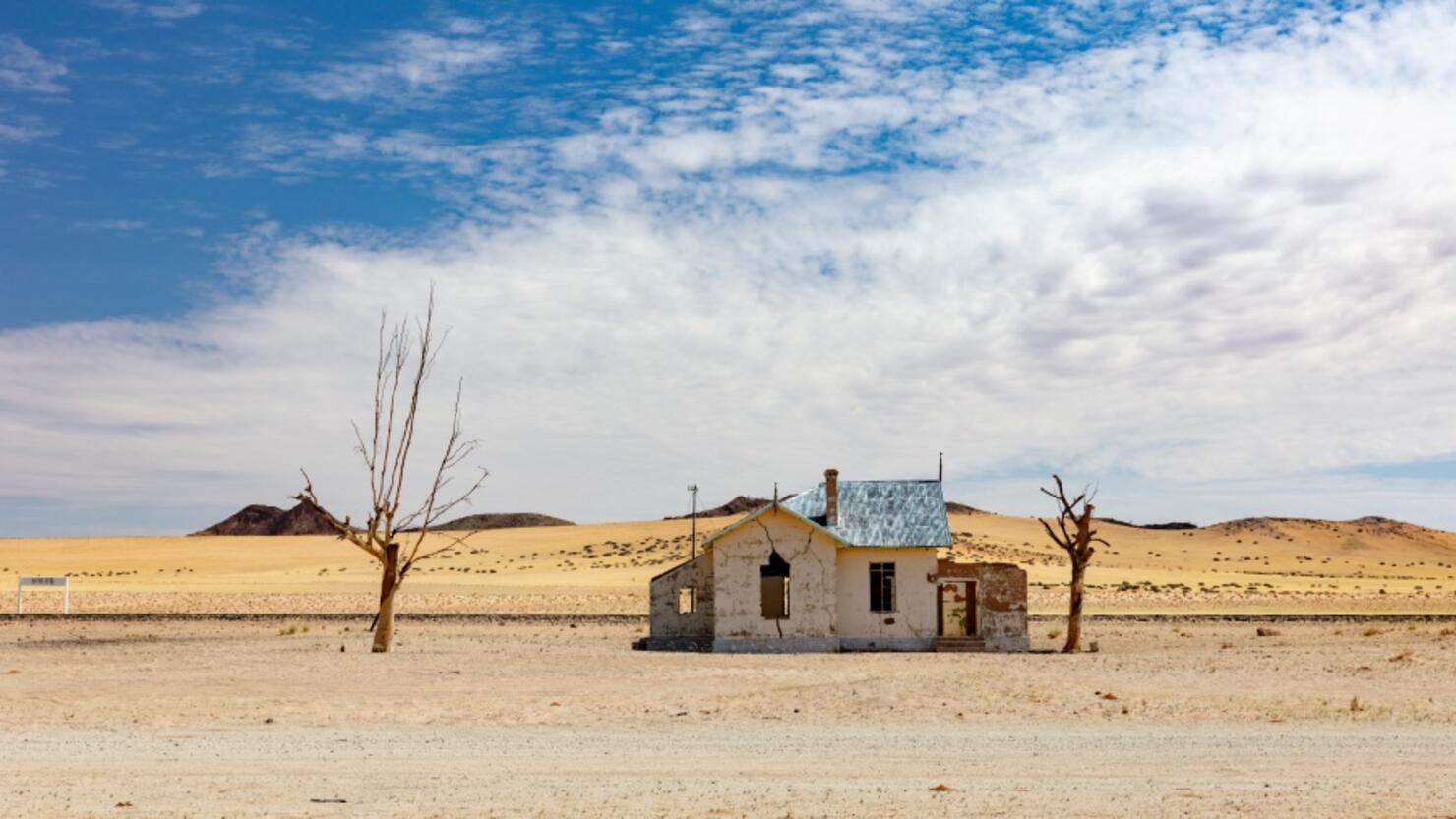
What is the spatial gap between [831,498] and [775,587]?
9.01 ft

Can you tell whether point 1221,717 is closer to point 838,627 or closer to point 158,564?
point 838,627

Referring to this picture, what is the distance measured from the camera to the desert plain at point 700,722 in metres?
12.2

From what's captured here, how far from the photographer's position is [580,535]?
11931 centimetres

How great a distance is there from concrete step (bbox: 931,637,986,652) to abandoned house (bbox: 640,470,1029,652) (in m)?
0.02

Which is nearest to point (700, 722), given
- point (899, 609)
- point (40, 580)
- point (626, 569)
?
point (899, 609)

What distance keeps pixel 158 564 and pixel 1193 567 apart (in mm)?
75225

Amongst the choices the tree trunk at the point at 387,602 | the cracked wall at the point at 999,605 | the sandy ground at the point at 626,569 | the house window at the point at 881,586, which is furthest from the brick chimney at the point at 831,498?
the sandy ground at the point at 626,569

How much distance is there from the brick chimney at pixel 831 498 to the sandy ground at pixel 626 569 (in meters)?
20.9

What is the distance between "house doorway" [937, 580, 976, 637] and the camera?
116 feet

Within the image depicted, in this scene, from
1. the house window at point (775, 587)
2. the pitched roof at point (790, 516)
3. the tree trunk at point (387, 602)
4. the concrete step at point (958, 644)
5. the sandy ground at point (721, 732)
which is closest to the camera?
the sandy ground at point (721, 732)

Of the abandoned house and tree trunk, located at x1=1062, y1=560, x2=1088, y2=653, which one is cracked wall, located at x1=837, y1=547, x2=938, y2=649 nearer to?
the abandoned house

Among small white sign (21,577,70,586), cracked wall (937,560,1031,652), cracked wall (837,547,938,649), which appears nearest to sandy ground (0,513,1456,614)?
small white sign (21,577,70,586)

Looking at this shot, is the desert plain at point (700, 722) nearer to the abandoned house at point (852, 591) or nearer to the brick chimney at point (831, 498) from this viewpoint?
the abandoned house at point (852, 591)

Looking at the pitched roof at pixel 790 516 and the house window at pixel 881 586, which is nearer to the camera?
the pitched roof at pixel 790 516
